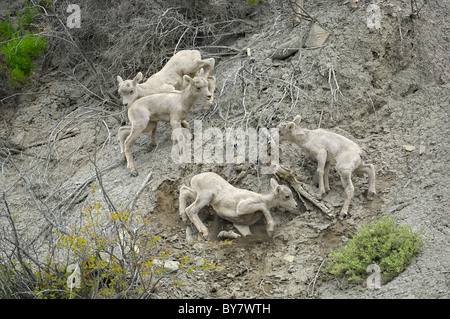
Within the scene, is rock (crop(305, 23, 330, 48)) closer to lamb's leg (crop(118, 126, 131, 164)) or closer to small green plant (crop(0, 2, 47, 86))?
lamb's leg (crop(118, 126, 131, 164))

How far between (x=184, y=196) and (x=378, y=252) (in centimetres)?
301

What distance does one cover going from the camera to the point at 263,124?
1048 centimetres

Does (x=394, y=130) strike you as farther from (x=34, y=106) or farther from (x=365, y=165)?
(x=34, y=106)

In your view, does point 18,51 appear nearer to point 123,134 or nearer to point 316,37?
point 123,134

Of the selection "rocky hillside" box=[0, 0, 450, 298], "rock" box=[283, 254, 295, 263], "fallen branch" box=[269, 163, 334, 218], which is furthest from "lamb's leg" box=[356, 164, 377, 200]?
"rock" box=[283, 254, 295, 263]

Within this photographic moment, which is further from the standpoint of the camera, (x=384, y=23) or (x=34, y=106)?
(x=34, y=106)

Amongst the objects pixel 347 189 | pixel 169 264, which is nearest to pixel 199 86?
pixel 347 189

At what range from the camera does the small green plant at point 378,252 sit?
7.86 meters

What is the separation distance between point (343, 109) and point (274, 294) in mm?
3979

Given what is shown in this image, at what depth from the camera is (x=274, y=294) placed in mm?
8258

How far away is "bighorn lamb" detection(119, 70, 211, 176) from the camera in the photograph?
32.9 feet

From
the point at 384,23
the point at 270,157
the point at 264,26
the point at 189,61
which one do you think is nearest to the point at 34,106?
the point at 189,61

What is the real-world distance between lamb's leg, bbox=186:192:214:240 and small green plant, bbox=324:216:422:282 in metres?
→ 1.89

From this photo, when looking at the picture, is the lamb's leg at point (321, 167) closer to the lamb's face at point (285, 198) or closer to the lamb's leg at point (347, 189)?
the lamb's leg at point (347, 189)
